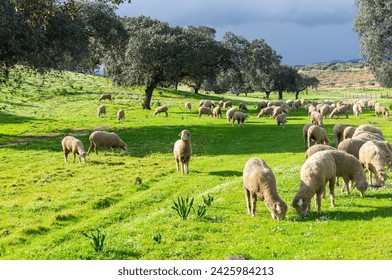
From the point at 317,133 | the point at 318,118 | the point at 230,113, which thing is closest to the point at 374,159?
the point at 317,133

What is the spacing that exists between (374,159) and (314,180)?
15.6ft

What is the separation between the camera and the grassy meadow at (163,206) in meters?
11.8

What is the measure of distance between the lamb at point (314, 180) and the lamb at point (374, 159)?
3.05 m

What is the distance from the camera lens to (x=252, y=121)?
49.4 m

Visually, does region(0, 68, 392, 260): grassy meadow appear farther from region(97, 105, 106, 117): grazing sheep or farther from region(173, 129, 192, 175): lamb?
region(97, 105, 106, 117): grazing sheep

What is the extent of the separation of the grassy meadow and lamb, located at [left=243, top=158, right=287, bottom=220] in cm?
45

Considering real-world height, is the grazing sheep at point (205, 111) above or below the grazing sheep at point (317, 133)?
above

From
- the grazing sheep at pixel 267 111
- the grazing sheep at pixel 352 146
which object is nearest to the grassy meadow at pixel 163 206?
the grazing sheep at pixel 352 146

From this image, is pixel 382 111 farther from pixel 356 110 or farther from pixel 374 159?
pixel 374 159

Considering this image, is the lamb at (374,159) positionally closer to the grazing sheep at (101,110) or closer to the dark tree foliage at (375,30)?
the dark tree foliage at (375,30)

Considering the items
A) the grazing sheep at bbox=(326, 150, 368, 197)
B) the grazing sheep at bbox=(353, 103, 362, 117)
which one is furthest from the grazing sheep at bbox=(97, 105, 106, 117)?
the grazing sheep at bbox=(326, 150, 368, 197)

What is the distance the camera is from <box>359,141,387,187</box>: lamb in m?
16.9

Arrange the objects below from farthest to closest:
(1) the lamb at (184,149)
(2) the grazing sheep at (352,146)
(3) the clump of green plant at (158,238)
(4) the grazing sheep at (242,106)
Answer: (4) the grazing sheep at (242,106), (1) the lamb at (184,149), (2) the grazing sheep at (352,146), (3) the clump of green plant at (158,238)
